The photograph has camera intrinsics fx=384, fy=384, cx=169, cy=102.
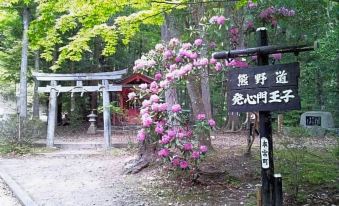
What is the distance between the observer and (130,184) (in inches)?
275

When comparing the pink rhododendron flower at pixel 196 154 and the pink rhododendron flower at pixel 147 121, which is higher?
the pink rhododendron flower at pixel 147 121

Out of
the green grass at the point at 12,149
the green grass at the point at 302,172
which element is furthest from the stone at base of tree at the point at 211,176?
the green grass at the point at 12,149

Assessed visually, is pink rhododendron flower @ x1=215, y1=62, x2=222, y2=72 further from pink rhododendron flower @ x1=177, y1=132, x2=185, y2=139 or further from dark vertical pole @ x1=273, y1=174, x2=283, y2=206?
dark vertical pole @ x1=273, y1=174, x2=283, y2=206

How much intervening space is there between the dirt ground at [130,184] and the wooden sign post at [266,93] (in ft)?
4.55

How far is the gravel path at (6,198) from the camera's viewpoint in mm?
6301

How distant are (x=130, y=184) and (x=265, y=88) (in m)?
3.95

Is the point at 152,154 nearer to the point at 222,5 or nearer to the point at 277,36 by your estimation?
the point at 222,5

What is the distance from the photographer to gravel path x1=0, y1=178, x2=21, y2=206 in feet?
20.7

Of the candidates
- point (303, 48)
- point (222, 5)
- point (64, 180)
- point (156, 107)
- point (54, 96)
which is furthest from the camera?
point (54, 96)

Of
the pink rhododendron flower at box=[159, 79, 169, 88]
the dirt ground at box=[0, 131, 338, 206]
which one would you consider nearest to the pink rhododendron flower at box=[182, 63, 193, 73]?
the pink rhododendron flower at box=[159, 79, 169, 88]

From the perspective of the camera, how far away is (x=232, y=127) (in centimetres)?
1552

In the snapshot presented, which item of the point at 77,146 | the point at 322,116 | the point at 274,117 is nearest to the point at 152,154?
the point at 77,146

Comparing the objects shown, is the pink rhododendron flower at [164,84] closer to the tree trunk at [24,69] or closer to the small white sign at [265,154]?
the small white sign at [265,154]

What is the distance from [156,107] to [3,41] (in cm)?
1635
